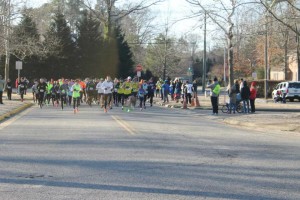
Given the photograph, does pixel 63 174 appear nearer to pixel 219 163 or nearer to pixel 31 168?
pixel 31 168

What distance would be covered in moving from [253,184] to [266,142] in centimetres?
638

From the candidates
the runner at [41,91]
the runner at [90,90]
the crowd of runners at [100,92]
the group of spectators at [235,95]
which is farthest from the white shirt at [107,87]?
the runner at [90,90]

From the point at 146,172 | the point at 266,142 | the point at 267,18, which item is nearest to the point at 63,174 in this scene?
the point at 146,172

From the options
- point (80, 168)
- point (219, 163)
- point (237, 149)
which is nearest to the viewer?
point (80, 168)

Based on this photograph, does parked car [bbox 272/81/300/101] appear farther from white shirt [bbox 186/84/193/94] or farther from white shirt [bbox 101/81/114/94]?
white shirt [bbox 101/81/114/94]

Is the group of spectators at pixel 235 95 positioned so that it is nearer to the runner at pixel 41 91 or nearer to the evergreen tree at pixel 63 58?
the runner at pixel 41 91

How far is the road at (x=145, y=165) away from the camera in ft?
25.1

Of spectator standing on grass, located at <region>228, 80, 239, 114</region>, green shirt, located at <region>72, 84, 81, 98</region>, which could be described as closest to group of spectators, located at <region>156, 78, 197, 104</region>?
spectator standing on grass, located at <region>228, 80, 239, 114</region>

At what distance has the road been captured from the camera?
25.1 ft

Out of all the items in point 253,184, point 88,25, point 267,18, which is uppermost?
point 88,25

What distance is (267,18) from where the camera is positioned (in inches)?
832

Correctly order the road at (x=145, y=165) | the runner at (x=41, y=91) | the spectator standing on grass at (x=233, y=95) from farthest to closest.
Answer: the runner at (x=41, y=91) < the spectator standing on grass at (x=233, y=95) < the road at (x=145, y=165)

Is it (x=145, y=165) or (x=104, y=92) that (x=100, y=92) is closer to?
(x=104, y=92)

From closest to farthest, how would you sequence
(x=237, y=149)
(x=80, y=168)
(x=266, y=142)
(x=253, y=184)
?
(x=253, y=184)
(x=80, y=168)
(x=237, y=149)
(x=266, y=142)
